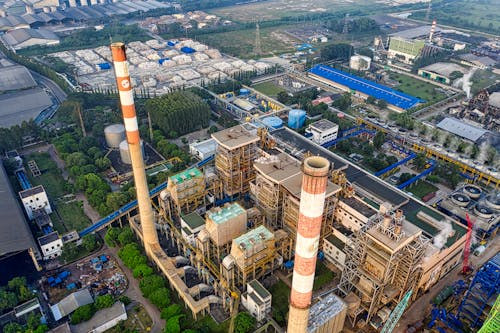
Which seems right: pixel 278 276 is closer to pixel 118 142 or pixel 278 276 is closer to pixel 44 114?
pixel 118 142

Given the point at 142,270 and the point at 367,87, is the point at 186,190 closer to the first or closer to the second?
the point at 142,270

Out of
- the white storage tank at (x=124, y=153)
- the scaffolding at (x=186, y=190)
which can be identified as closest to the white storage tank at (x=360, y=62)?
the white storage tank at (x=124, y=153)

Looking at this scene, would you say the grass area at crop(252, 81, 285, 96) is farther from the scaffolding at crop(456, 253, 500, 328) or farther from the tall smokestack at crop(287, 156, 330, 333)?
the tall smokestack at crop(287, 156, 330, 333)

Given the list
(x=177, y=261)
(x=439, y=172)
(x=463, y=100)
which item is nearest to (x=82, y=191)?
(x=177, y=261)

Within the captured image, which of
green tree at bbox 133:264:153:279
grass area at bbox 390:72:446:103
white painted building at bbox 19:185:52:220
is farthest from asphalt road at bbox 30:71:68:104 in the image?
grass area at bbox 390:72:446:103

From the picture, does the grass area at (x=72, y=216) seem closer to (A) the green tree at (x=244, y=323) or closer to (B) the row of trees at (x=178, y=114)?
(B) the row of trees at (x=178, y=114)
